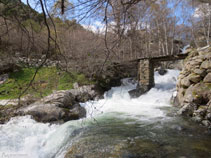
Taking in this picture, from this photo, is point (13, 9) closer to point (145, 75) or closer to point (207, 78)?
point (207, 78)

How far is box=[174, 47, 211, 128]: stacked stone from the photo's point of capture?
422cm

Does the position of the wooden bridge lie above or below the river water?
above

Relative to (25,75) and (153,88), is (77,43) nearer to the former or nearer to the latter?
(25,75)

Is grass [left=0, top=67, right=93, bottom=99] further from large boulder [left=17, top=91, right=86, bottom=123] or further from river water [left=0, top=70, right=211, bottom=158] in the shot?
river water [left=0, top=70, right=211, bottom=158]

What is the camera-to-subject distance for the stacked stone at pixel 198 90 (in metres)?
4.22

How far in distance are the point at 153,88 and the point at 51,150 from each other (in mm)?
8481

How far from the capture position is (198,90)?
5004mm

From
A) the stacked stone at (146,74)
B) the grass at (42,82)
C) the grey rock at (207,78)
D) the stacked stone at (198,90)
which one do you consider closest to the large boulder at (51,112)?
the grass at (42,82)

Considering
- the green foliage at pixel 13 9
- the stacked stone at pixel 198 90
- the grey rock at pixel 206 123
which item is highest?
the green foliage at pixel 13 9

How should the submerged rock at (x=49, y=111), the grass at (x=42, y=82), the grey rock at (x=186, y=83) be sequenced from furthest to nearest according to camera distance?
the grass at (x=42, y=82) → the grey rock at (x=186, y=83) → the submerged rock at (x=49, y=111)

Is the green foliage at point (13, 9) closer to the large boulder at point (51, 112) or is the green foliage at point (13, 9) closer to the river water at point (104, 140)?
the river water at point (104, 140)


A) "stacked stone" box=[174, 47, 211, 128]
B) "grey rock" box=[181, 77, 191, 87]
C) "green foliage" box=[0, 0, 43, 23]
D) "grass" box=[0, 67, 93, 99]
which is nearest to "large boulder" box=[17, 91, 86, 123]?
"grass" box=[0, 67, 93, 99]

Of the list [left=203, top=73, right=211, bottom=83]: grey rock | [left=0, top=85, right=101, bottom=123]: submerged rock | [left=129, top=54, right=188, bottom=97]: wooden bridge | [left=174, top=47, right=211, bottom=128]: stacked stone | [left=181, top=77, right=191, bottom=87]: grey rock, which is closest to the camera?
[left=174, top=47, right=211, bottom=128]: stacked stone

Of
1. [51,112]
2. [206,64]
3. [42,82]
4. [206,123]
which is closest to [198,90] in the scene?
[206,64]
